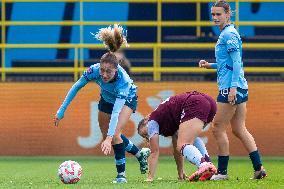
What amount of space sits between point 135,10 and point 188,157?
41.6ft

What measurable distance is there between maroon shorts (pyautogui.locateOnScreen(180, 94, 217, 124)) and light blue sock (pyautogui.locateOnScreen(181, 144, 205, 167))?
0.43 m

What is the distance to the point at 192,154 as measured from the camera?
484 inches

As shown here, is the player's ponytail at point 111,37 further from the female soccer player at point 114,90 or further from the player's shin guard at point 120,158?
the player's shin guard at point 120,158

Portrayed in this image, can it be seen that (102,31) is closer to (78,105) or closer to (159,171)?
(159,171)

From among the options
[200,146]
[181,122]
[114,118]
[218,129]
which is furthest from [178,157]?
[114,118]

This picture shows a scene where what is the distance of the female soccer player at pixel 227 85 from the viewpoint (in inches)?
516

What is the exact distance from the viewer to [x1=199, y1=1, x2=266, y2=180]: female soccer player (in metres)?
13.1

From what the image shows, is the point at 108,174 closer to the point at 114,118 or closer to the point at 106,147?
the point at 114,118

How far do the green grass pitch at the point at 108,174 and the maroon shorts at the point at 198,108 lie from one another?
Answer: 771mm

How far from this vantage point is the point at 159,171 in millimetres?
15992

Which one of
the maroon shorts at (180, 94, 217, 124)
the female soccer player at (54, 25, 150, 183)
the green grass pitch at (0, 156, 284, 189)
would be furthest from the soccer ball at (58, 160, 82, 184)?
the maroon shorts at (180, 94, 217, 124)

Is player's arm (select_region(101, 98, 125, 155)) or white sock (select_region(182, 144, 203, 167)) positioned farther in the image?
player's arm (select_region(101, 98, 125, 155))

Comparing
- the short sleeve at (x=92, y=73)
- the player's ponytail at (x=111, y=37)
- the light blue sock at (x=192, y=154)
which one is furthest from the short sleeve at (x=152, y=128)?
the player's ponytail at (x=111, y=37)

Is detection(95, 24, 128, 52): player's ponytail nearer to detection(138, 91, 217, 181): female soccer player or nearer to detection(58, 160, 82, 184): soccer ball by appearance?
detection(138, 91, 217, 181): female soccer player
